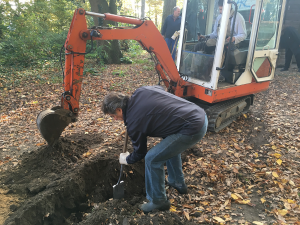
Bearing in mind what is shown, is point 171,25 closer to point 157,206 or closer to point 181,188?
point 181,188

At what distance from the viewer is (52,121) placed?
3678mm

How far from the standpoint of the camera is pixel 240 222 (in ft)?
9.59

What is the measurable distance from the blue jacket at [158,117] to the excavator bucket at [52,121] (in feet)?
5.16

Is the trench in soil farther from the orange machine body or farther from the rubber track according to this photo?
the rubber track

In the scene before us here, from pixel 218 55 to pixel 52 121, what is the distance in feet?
11.5

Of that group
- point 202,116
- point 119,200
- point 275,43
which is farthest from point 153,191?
point 275,43

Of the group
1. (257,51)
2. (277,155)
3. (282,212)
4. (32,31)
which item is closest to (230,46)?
(257,51)

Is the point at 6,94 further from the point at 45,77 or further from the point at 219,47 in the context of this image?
the point at 219,47

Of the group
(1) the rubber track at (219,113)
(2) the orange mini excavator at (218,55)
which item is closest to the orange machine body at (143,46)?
(2) the orange mini excavator at (218,55)

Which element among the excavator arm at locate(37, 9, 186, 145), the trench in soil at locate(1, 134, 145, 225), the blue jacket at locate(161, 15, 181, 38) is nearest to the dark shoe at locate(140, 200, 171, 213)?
the trench in soil at locate(1, 134, 145, 225)

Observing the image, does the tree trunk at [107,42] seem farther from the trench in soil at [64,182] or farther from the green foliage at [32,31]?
the trench in soil at [64,182]

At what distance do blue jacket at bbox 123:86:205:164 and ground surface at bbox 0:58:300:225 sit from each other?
1.11 metres

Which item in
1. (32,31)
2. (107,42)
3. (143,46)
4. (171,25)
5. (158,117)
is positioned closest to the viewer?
(158,117)

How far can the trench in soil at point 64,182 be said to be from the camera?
10.2 ft
